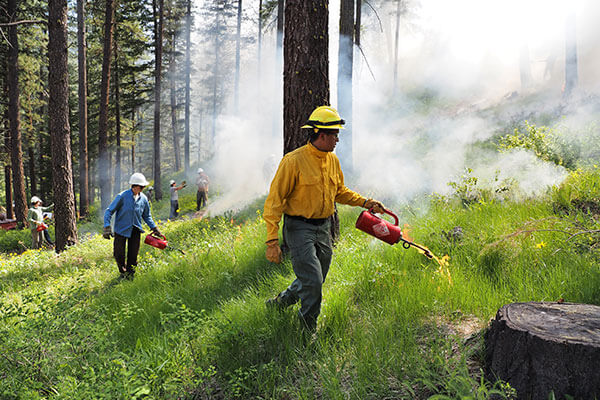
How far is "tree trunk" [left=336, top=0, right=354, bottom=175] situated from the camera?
35.3 ft

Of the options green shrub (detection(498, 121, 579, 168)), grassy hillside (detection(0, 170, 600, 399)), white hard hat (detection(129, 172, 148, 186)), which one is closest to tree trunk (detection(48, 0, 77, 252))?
white hard hat (detection(129, 172, 148, 186))

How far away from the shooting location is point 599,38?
59.5 feet

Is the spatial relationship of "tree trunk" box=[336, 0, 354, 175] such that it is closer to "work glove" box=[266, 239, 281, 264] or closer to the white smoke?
the white smoke

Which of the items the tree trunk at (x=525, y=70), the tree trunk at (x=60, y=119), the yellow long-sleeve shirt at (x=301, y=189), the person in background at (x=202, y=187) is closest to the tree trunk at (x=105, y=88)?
the person in background at (x=202, y=187)

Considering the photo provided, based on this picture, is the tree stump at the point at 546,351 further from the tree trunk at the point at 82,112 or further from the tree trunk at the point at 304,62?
the tree trunk at the point at 82,112

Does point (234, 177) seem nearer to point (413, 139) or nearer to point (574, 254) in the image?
point (413, 139)

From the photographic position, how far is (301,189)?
11.0ft

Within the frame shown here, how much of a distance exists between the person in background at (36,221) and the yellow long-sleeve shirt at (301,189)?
37.6 feet

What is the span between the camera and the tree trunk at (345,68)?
10750 millimetres

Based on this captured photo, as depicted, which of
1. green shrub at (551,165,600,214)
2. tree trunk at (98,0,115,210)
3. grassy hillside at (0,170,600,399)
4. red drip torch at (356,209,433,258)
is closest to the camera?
grassy hillside at (0,170,600,399)

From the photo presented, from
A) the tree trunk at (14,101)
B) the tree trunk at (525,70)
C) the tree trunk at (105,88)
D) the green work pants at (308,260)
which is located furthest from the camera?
the tree trunk at (525,70)

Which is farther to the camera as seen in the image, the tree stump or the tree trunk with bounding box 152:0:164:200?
the tree trunk with bounding box 152:0:164:200

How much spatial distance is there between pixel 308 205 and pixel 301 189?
15 centimetres

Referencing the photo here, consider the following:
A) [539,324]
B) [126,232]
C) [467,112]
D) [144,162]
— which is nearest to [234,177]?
[467,112]
